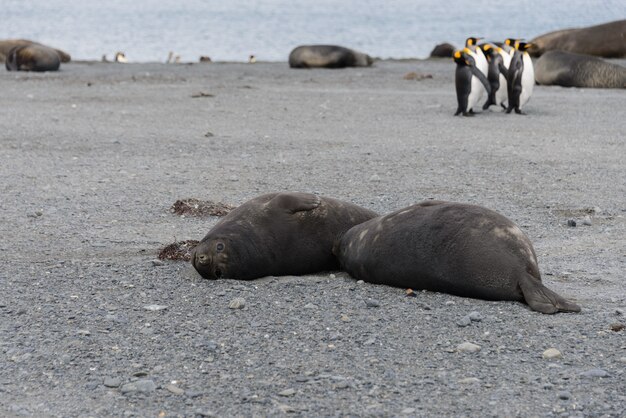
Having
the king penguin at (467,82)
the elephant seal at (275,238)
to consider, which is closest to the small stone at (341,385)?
the elephant seal at (275,238)

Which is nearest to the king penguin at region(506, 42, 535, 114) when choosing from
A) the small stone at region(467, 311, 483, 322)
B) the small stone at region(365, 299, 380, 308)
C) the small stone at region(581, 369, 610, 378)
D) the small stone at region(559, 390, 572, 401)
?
the small stone at region(365, 299, 380, 308)

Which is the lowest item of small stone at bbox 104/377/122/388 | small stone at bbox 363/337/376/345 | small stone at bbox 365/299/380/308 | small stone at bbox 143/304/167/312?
small stone at bbox 143/304/167/312

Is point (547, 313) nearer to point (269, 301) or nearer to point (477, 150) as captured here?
point (269, 301)

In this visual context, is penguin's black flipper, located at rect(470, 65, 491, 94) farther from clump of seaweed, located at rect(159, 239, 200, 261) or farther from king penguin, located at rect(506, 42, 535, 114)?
clump of seaweed, located at rect(159, 239, 200, 261)

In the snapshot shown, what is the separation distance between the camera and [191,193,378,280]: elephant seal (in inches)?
231

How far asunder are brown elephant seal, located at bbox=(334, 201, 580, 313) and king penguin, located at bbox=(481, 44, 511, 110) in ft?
34.4

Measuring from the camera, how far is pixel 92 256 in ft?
21.7

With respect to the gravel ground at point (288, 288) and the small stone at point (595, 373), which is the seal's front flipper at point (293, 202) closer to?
the gravel ground at point (288, 288)

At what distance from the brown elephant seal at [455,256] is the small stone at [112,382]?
1832 mm

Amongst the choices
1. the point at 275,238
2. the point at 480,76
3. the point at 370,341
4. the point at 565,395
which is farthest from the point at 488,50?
the point at 565,395

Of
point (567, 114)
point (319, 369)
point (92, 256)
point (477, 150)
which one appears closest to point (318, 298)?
point (319, 369)

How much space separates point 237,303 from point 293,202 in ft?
3.11

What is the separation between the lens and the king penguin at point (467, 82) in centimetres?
1509

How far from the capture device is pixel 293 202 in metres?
6.13
